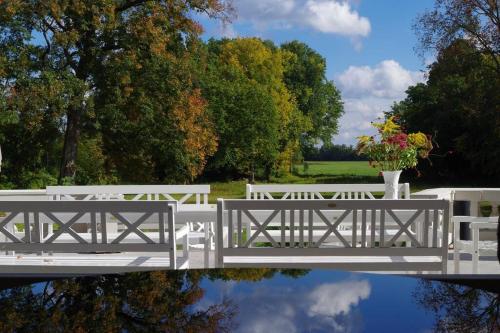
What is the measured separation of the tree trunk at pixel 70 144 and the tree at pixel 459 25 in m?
9.91

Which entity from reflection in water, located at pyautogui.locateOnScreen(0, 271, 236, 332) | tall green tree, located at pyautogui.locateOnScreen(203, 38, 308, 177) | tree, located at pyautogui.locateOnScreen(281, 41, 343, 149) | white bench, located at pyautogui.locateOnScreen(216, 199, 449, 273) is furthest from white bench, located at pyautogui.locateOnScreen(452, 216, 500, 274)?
tree, located at pyautogui.locateOnScreen(281, 41, 343, 149)

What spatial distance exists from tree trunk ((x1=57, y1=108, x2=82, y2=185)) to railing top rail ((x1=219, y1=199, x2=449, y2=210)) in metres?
12.9

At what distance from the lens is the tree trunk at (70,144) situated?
1595 cm

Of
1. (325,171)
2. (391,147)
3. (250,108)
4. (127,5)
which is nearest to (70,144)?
(127,5)

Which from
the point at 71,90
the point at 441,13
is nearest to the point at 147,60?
the point at 71,90

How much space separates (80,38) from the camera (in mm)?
15984

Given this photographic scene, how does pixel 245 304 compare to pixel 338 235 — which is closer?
pixel 245 304

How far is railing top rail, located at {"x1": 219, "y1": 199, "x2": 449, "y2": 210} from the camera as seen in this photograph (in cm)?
Answer: 393

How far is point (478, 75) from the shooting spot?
16953 millimetres

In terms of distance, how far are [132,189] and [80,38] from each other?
33.3 feet

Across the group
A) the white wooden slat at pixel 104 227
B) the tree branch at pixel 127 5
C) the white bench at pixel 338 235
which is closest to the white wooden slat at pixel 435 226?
the white bench at pixel 338 235

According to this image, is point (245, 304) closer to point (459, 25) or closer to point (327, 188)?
point (327, 188)

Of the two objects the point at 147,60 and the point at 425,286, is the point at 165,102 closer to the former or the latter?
the point at 147,60

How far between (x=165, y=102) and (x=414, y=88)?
16287mm
